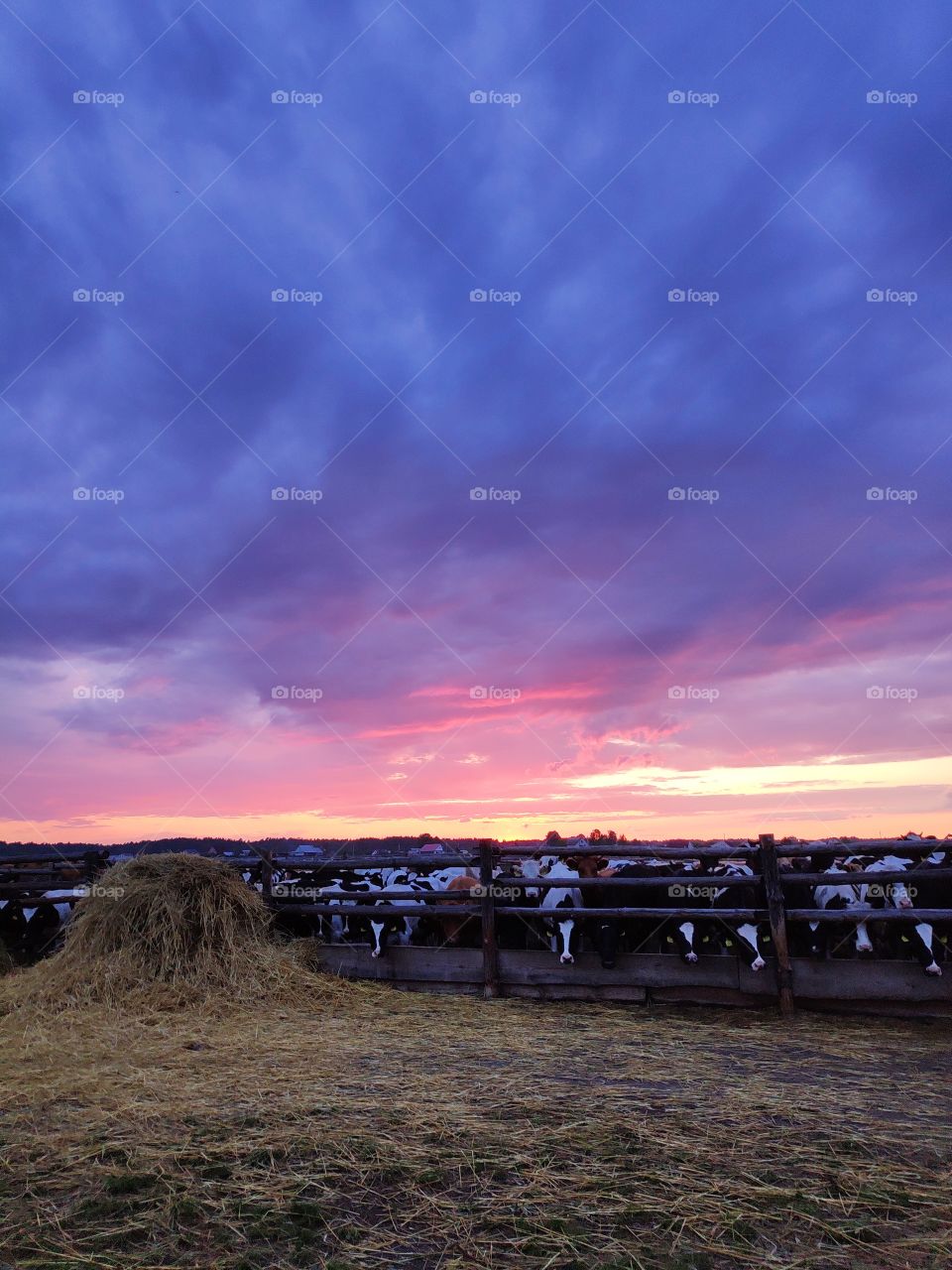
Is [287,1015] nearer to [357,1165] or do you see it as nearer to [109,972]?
[109,972]

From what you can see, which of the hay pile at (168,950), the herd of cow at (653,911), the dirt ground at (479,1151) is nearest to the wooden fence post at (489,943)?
the herd of cow at (653,911)

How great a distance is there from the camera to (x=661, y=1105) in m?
5.78

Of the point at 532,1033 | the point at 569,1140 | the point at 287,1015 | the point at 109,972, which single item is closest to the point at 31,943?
the point at 109,972

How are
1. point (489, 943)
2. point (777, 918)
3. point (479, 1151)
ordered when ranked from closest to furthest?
point (479, 1151) → point (777, 918) → point (489, 943)

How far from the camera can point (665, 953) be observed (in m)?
9.88

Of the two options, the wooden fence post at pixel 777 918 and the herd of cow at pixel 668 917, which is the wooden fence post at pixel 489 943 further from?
the wooden fence post at pixel 777 918

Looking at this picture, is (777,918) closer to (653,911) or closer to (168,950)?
(653,911)

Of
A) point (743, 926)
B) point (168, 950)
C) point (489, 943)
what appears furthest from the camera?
point (489, 943)

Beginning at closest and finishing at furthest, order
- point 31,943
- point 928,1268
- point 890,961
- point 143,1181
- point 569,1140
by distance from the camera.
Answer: point 928,1268 → point 143,1181 → point 569,1140 → point 890,961 → point 31,943

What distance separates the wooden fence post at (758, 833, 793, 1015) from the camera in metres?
9.20

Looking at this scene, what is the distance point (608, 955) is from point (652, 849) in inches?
49.9

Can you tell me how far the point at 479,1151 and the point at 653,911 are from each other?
5.38 metres

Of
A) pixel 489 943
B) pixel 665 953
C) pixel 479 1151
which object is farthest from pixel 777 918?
pixel 479 1151

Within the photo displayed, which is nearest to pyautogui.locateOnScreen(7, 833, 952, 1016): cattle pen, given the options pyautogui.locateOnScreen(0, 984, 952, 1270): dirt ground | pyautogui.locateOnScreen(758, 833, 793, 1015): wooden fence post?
pyautogui.locateOnScreen(758, 833, 793, 1015): wooden fence post
